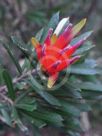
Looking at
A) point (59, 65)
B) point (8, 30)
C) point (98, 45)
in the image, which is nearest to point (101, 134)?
point (98, 45)

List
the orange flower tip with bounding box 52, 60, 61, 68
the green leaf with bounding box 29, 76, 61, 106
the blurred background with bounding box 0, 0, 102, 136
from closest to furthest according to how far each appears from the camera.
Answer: the orange flower tip with bounding box 52, 60, 61, 68
the green leaf with bounding box 29, 76, 61, 106
the blurred background with bounding box 0, 0, 102, 136

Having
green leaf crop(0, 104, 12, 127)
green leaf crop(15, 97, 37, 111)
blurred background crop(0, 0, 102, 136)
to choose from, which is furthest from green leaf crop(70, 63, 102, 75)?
blurred background crop(0, 0, 102, 136)

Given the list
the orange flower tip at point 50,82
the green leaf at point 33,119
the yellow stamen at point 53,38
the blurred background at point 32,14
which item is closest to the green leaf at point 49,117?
the green leaf at point 33,119

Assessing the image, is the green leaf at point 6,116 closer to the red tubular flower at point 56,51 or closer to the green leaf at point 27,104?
the green leaf at point 27,104

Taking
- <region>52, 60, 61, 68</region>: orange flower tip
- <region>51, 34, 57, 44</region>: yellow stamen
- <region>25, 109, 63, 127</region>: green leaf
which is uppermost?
<region>51, 34, 57, 44</region>: yellow stamen

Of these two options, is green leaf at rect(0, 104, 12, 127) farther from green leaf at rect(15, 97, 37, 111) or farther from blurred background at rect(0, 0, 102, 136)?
blurred background at rect(0, 0, 102, 136)
